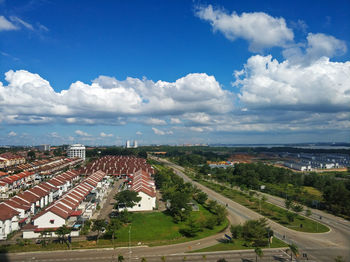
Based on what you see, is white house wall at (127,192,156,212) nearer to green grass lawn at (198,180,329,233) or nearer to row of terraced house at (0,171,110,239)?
row of terraced house at (0,171,110,239)

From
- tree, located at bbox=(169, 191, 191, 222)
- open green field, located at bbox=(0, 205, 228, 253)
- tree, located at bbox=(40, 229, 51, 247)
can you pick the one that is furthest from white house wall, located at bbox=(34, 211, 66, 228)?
tree, located at bbox=(169, 191, 191, 222)

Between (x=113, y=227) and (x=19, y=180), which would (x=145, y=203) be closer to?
(x=113, y=227)

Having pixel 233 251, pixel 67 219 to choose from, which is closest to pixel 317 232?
pixel 233 251

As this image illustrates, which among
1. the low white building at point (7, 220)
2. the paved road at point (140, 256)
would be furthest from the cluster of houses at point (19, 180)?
the paved road at point (140, 256)

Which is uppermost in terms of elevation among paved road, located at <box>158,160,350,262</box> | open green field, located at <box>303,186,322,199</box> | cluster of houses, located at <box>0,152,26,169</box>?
cluster of houses, located at <box>0,152,26,169</box>

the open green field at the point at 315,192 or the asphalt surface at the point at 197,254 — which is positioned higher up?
the asphalt surface at the point at 197,254

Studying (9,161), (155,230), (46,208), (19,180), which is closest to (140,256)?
(155,230)

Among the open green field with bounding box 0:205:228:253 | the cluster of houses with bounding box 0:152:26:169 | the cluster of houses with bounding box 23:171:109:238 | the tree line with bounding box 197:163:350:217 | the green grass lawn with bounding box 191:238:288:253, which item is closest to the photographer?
the green grass lawn with bounding box 191:238:288:253

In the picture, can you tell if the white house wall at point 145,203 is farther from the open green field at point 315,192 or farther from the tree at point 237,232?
the open green field at point 315,192

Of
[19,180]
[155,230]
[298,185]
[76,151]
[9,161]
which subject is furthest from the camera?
[76,151]
